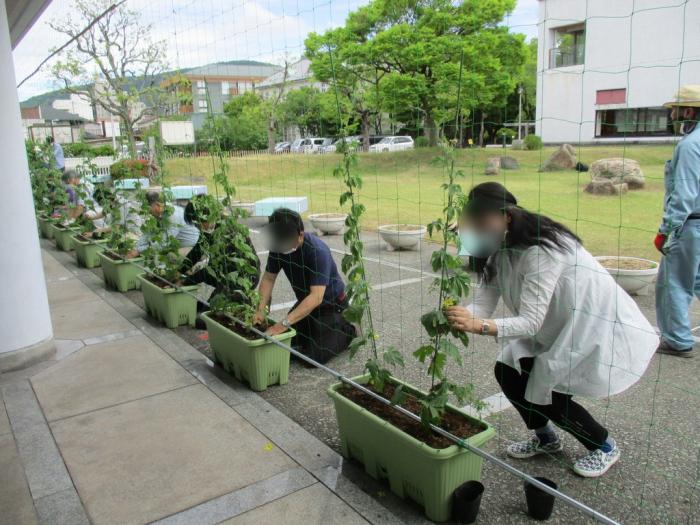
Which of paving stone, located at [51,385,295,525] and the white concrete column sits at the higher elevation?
the white concrete column

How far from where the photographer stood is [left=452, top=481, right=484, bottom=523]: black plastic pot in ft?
7.03

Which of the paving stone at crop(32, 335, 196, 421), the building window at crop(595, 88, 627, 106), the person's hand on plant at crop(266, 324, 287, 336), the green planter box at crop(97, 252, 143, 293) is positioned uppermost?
the building window at crop(595, 88, 627, 106)

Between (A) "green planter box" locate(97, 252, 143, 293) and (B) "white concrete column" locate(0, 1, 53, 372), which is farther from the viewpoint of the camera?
(A) "green planter box" locate(97, 252, 143, 293)

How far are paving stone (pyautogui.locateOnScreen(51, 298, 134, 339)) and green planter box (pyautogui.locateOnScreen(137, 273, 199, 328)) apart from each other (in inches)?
12.7

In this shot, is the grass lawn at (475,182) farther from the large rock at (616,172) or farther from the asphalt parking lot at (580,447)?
the asphalt parking lot at (580,447)

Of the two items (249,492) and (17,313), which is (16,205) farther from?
(249,492)

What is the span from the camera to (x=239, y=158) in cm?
762

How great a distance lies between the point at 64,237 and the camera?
859 centimetres

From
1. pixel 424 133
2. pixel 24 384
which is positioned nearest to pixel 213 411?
pixel 24 384

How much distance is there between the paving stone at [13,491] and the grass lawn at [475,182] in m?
2.53

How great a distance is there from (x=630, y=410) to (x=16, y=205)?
4093mm

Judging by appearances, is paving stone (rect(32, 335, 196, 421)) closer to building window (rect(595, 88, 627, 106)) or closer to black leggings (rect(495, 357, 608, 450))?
black leggings (rect(495, 357, 608, 450))

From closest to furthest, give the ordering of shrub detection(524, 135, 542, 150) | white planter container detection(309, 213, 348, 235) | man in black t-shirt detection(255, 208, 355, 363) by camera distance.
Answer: shrub detection(524, 135, 542, 150) → man in black t-shirt detection(255, 208, 355, 363) → white planter container detection(309, 213, 348, 235)

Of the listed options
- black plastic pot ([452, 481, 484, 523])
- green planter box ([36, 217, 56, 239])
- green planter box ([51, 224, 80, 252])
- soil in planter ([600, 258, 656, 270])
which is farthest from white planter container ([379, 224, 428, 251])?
green planter box ([36, 217, 56, 239])
